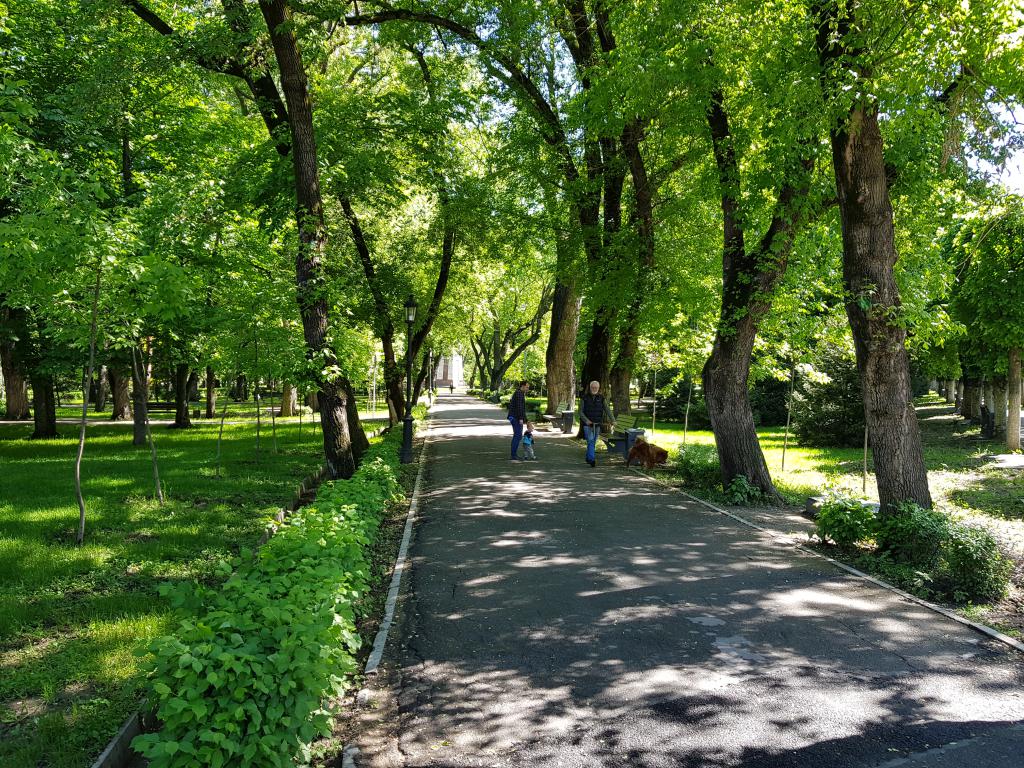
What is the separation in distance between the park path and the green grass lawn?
197 cm

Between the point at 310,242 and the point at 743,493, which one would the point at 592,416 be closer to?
the point at 743,493

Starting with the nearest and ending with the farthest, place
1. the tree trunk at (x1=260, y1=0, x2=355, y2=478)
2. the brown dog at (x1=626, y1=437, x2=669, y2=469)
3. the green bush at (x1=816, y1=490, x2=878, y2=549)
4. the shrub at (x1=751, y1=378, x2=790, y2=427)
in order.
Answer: the green bush at (x1=816, y1=490, x2=878, y2=549), the tree trunk at (x1=260, y1=0, x2=355, y2=478), the brown dog at (x1=626, y1=437, x2=669, y2=469), the shrub at (x1=751, y1=378, x2=790, y2=427)

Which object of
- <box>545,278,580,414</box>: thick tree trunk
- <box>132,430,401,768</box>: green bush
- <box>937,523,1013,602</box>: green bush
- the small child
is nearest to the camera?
<box>132,430,401,768</box>: green bush

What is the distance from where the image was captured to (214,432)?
2400 cm

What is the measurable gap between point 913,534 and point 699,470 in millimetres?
5536

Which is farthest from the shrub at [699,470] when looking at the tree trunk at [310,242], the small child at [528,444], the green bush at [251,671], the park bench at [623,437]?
the green bush at [251,671]

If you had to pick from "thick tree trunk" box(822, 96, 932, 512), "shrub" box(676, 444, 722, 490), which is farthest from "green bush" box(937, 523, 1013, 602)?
"shrub" box(676, 444, 722, 490)

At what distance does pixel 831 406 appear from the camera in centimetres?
2297

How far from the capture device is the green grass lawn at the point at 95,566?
421 cm

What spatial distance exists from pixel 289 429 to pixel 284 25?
63.0 ft

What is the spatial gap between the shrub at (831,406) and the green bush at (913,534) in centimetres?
1512

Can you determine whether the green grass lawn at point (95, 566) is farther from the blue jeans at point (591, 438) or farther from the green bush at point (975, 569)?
the green bush at point (975, 569)

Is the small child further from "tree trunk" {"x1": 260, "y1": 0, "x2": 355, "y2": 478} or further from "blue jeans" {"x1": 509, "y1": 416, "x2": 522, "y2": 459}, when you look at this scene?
"tree trunk" {"x1": 260, "y1": 0, "x2": 355, "y2": 478}

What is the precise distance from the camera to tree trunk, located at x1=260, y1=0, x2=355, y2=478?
1051 cm
